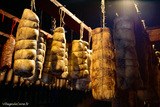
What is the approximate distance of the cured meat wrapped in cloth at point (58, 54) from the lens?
4.65 m

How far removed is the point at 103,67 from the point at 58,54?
3.41 feet

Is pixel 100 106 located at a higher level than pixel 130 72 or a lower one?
lower

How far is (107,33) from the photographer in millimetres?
4605

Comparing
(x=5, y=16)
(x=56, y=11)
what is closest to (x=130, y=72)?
(x=56, y=11)

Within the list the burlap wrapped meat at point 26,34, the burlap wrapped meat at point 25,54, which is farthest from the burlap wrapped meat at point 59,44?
the burlap wrapped meat at point 25,54

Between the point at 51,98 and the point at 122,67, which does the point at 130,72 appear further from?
the point at 51,98

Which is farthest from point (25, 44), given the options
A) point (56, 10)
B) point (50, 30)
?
point (50, 30)

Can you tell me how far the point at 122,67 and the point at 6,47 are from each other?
2641 mm

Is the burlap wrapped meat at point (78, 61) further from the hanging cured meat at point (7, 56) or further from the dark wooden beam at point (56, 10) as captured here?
the hanging cured meat at point (7, 56)

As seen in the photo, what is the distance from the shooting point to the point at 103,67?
4238 mm

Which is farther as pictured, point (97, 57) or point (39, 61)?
point (39, 61)

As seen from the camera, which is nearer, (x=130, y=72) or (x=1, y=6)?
(x=130, y=72)

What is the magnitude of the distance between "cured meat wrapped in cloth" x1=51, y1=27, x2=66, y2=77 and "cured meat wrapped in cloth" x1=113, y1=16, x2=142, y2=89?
42.2 inches

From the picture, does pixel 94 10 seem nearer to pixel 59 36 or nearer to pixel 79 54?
pixel 79 54
